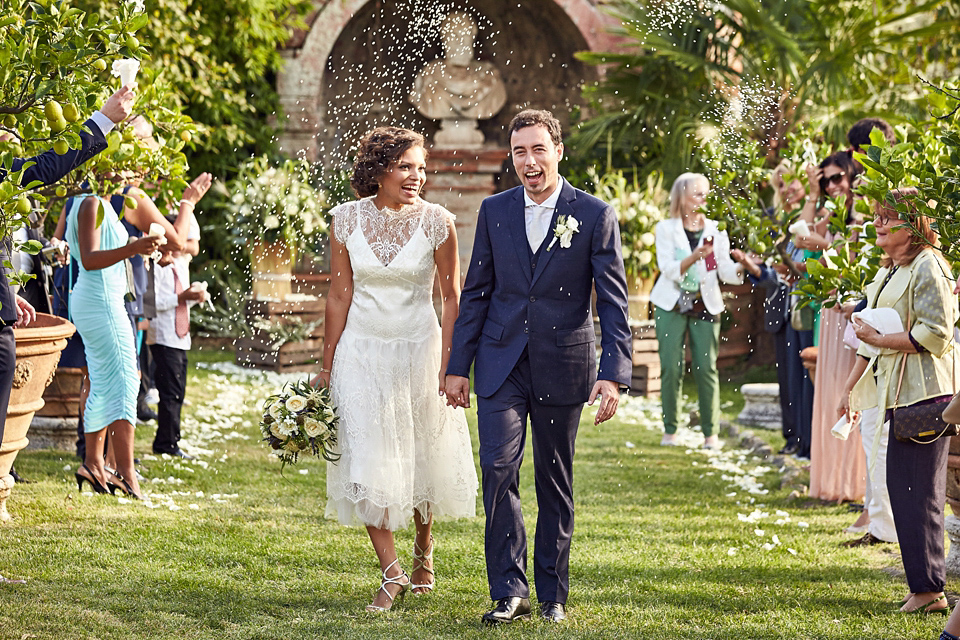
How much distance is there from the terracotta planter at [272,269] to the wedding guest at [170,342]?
16.7 ft

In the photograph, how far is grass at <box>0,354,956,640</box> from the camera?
13.4 feet

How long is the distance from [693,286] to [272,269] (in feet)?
19.1

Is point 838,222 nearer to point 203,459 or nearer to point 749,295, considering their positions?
point 203,459

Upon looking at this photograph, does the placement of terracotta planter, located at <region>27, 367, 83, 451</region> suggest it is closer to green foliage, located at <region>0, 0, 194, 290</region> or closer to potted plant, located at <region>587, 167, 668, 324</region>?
green foliage, located at <region>0, 0, 194, 290</region>

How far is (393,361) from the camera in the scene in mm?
4434

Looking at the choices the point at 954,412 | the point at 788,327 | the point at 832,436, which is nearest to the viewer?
the point at 954,412

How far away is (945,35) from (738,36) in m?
3.44

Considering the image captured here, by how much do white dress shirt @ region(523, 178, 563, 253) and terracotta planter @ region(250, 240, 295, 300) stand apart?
852cm

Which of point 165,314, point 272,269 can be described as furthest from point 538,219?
point 272,269

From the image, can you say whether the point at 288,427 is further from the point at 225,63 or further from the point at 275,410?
the point at 225,63

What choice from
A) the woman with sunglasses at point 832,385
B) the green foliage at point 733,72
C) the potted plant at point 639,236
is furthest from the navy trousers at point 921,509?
the green foliage at point 733,72

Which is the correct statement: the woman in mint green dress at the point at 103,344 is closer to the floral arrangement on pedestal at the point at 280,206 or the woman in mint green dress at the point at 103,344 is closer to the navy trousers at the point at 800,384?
the navy trousers at the point at 800,384

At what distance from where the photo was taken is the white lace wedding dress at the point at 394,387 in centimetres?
439

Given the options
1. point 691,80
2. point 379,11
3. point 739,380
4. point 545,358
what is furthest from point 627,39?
point 545,358
